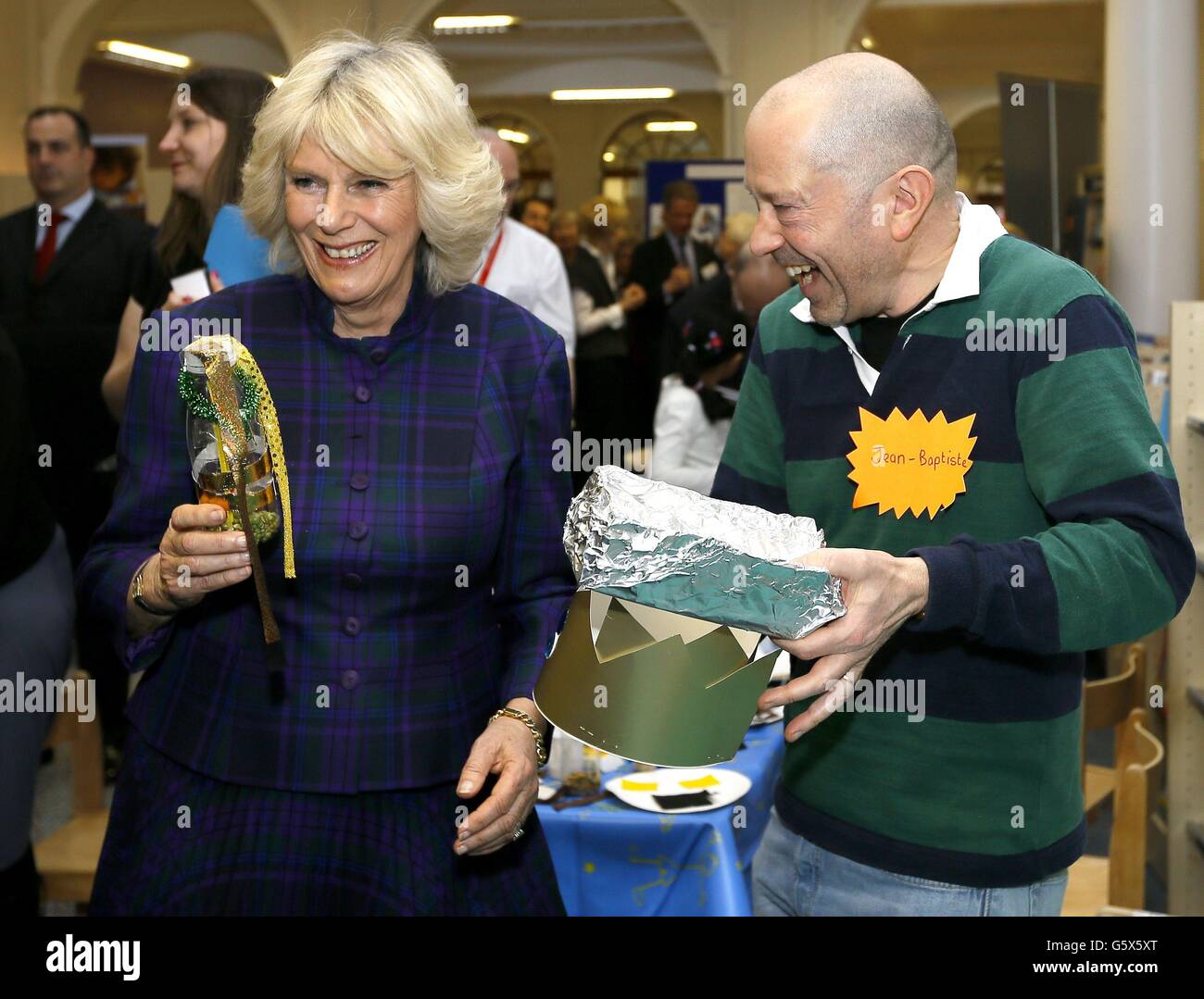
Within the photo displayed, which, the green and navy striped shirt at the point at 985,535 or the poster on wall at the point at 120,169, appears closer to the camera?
the green and navy striped shirt at the point at 985,535

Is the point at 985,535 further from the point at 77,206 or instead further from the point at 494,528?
the point at 77,206

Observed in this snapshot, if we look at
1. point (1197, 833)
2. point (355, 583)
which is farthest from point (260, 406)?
point (1197, 833)

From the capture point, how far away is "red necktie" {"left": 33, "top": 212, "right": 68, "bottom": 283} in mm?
4512

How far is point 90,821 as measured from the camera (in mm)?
3244

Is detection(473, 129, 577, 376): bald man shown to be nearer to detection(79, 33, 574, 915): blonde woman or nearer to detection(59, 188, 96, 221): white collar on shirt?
detection(59, 188, 96, 221): white collar on shirt

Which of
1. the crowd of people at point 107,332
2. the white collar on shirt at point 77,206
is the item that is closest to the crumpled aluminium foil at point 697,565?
the crowd of people at point 107,332

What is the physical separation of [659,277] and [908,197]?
6.81m

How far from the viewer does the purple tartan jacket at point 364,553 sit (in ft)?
5.42

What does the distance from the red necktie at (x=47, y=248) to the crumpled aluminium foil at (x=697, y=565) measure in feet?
12.5

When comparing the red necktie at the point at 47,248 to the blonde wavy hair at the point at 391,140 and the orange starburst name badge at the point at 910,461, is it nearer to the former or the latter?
the blonde wavy hair at the point at 391,140

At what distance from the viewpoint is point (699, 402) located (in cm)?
427

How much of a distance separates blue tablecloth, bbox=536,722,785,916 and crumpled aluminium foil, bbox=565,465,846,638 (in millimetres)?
1344

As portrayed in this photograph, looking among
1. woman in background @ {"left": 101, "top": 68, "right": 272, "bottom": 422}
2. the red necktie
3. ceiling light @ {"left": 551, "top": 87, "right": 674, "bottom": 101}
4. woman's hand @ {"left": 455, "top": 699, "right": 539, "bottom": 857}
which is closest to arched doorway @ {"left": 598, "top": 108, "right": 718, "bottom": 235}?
ceiling light @ {"left": 551, "top": 87, "right": 674, "bottom": 101}
